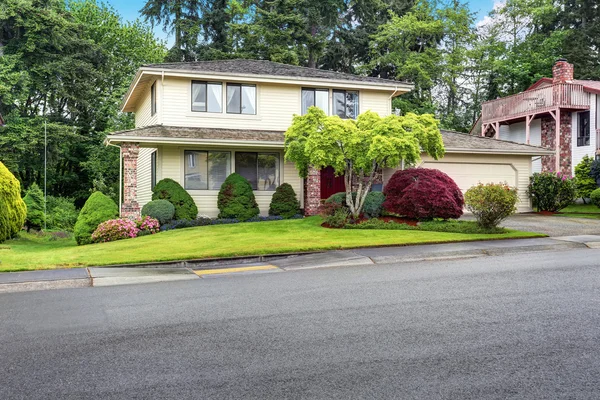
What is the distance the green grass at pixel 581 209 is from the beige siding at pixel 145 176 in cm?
1871

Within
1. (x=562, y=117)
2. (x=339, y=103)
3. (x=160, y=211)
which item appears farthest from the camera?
(x=562, y=117)

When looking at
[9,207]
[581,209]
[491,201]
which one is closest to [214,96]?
[9,207]

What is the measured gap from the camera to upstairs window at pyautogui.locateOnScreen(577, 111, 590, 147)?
28.5 metres

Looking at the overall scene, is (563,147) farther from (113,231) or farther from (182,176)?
(113,231)

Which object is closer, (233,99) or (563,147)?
(233,99)

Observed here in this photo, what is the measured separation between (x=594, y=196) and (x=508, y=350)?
20030 millimetres

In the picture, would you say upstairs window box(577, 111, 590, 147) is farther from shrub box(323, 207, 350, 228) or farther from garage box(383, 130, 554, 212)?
shrub box(323, 207, 350, 228)

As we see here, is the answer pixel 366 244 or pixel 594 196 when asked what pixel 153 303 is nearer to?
pixel 366 244

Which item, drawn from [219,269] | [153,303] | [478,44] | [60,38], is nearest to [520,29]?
[478,44]

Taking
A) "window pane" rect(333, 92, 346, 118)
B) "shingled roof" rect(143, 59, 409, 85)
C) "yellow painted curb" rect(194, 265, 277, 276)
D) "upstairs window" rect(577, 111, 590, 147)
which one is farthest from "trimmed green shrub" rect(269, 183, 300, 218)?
"upstairs window" rect(577, 111, 590, 147)

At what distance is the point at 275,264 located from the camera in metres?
12.3

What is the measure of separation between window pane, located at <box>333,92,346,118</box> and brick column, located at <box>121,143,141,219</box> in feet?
29.8

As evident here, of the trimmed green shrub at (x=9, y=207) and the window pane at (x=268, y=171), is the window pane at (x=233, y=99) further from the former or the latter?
the trimmed green shrub at (x=9, y=207)

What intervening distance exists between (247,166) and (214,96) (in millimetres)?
3256
